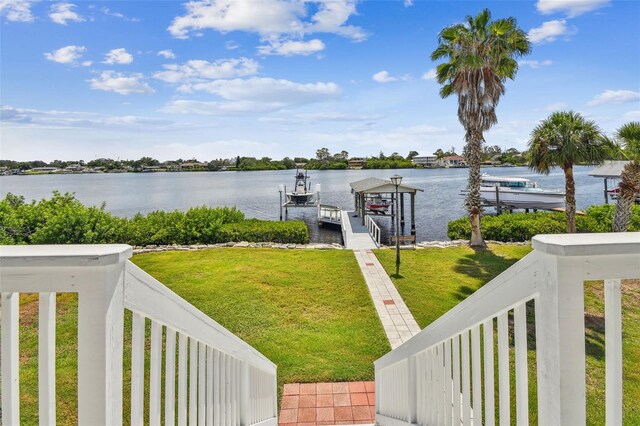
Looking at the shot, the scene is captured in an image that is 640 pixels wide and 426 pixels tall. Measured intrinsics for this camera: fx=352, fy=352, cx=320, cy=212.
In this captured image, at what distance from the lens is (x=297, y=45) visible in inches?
683

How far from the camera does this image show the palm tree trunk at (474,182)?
1352cm

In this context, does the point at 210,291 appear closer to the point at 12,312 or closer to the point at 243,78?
the point at 12,312

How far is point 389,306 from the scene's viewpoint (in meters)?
8.34

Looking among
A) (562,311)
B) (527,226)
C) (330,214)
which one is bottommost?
(527,226)

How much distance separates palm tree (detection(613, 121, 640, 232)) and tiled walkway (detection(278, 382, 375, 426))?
11.4m

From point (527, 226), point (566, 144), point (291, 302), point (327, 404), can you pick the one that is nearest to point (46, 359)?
point (327, 404)

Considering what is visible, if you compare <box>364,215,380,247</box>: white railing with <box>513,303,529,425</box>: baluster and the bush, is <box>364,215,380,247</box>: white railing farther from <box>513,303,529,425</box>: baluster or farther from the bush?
<box>513,303,529,425</box>: baluster

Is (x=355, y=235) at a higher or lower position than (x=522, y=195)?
lower

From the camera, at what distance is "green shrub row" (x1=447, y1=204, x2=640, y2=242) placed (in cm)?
1519

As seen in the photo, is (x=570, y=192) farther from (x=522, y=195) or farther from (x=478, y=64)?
(x=522, y=195)

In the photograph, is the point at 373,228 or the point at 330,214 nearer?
the point at 373,228

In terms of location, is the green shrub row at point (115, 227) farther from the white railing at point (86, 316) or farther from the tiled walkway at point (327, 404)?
the white railing at point (86, 316)

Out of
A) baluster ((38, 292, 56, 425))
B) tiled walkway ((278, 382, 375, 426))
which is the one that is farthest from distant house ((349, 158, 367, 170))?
baluster ((38, 292, 56, 425))

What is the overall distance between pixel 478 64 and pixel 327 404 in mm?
12277
